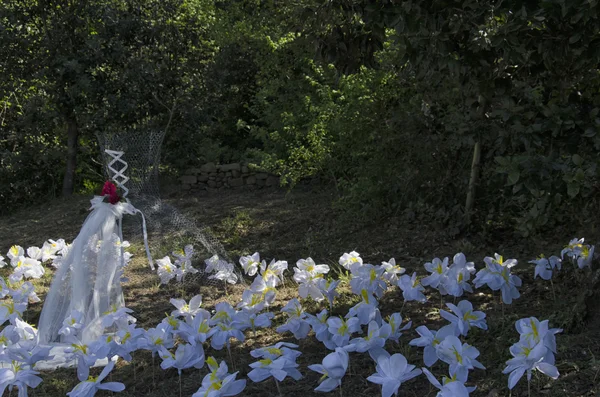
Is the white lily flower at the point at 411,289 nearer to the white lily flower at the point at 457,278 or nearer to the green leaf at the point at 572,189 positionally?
the white lily flower at the point at 457,278

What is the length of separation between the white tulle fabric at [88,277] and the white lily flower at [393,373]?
6.52ft

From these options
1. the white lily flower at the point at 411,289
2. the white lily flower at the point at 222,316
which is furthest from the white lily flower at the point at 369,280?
the white lily flower at the point at 222,316

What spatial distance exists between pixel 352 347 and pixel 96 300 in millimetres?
1896

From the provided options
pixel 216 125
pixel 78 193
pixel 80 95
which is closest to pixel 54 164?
pixel 78 193

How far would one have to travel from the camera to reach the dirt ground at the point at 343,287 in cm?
291

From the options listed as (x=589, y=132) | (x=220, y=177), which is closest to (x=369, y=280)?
(x=589, y=132)

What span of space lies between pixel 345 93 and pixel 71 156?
4241 millimetres

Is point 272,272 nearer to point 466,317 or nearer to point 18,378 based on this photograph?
point 466,317

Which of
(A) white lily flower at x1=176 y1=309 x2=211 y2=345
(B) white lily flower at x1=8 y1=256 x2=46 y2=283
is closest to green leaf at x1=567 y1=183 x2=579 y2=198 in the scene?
(A) white lily flower at x1=176 y1=309 x2=211 y2=345

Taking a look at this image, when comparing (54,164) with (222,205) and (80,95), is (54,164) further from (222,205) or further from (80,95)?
(222,205)

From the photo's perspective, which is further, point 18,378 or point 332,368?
point 18,378

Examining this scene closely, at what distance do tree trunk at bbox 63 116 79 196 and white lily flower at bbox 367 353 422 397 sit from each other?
→ 7.32 metres

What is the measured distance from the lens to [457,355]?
2.38 metres

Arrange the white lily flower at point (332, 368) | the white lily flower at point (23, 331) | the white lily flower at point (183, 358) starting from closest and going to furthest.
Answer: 1. the white lily flower at point (332, 368)
2. the white lily flower at point (183, 358)
3. the white lily flower at point (23, 331)
